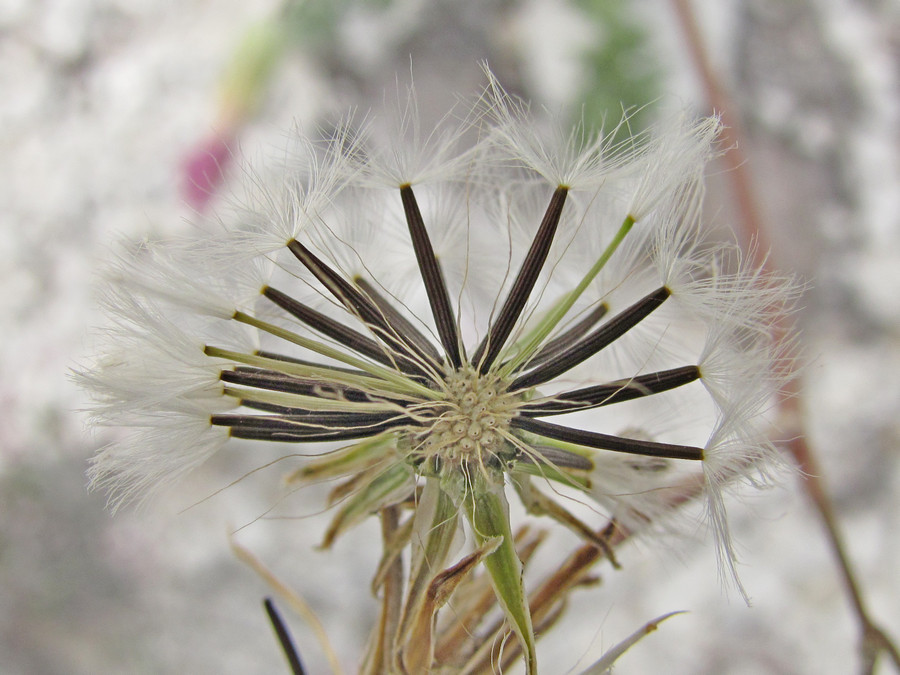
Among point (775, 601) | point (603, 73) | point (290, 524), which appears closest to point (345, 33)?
point (603, 73)

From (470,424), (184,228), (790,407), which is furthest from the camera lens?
(184,228)

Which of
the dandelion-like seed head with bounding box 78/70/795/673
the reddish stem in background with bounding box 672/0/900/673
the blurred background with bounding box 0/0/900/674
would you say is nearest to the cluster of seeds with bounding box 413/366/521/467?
the dandelion-like seed head with bounding box 78/70/795/673

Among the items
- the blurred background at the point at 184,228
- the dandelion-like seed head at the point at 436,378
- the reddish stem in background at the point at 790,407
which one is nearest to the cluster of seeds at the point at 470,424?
the dandelion-like seed head at the point at 436,378

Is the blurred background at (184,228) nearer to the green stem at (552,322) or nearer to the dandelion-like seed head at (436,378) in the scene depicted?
the dandelion-like seed head at (436,378)

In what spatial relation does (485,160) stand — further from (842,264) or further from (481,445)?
(842,264)


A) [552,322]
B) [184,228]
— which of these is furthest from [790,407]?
[184,228]

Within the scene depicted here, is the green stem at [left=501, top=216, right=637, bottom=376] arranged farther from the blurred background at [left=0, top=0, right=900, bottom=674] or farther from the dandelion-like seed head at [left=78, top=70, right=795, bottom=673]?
the blurred background at [left=0, top=0, right=900, bottom=674]

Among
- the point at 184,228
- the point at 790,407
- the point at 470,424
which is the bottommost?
the point at 790,407

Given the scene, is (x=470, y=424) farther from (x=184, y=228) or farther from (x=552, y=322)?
(x=184, y=228)
